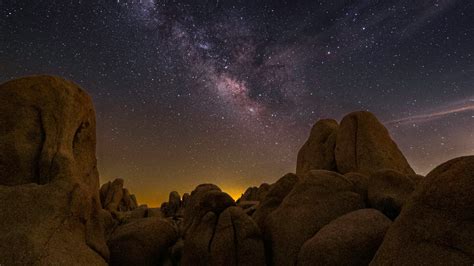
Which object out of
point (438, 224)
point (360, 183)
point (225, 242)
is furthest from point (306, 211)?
point (438, 224)

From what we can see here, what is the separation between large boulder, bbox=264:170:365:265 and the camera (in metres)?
12.6

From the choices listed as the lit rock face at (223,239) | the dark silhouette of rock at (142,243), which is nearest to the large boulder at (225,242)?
the lit rock face at (223,239)

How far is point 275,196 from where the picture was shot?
16359mm

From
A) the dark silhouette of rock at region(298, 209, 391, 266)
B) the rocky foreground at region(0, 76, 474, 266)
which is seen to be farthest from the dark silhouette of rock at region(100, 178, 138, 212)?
the dark silhouette of rock at region(298, 209, 391, 266)

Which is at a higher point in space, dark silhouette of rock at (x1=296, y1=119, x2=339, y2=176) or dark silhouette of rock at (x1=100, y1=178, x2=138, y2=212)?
dark silhouette of rock at (x1=100, y1=178, x2=138, y2=212)

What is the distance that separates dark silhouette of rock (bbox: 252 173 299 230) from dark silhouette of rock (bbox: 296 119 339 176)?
1045 centimetres

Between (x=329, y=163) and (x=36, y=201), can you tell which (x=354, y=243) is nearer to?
(x=36, y=201)

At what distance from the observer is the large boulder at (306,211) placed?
12.6 m

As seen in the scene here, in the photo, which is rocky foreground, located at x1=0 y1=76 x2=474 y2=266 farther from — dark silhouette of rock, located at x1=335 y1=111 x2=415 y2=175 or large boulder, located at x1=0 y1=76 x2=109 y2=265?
dark silhouette of rock, located at x1=335 y1=111 x2=415 y2=175

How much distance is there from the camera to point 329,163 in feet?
86.0

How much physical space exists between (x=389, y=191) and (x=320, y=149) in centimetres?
1397

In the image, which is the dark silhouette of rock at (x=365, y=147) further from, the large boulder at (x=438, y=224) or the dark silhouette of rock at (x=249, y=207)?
the large boulder at (x=438, y=224)

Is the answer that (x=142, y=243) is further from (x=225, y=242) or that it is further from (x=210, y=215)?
(x=225, y=242)

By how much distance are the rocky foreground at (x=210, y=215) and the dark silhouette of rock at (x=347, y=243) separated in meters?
0.03
